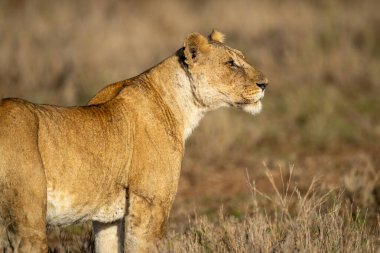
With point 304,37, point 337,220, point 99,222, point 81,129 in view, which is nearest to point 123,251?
point 99,222

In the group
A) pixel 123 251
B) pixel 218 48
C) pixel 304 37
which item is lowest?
pixel 123 251

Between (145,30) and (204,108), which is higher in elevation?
(145,30)

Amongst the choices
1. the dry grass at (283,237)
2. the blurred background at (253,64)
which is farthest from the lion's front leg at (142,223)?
the blurred background at (253,64)

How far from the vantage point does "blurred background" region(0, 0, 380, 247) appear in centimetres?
928

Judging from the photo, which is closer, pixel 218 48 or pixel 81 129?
pixel 81 129

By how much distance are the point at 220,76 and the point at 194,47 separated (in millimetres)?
274

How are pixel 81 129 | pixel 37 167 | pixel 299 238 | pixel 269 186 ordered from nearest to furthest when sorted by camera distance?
pixel 37 167 < pixel 81 129 < pixel 299 238 < pixel 269 186

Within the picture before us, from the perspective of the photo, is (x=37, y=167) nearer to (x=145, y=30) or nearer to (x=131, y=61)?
(x=131, y=61)

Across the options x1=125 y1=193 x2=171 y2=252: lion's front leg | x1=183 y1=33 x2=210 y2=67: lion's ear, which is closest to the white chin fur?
x1=183 y1=33 x2=210 y2=67: lion's ear

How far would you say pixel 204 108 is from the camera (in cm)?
558

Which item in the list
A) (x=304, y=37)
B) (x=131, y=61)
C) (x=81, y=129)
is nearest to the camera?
(x=81, y=129)

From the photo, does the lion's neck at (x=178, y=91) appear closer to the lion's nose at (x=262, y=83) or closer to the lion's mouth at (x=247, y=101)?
the lion's mouth at (x=247, y=101)

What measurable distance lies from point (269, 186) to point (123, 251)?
3703mm

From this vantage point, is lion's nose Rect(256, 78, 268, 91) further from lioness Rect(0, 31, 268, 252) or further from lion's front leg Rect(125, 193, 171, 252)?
lion's front leg Rect(125, 193, 171, 252)
